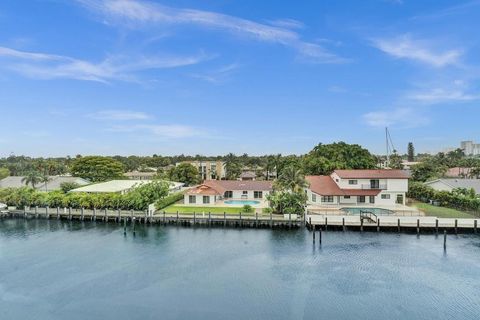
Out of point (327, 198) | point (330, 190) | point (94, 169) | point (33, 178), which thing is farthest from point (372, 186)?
point (94, 169)

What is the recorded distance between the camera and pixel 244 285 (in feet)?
91.4

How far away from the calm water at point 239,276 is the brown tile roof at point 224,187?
16453 millimetres

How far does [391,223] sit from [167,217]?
28012 millimetres

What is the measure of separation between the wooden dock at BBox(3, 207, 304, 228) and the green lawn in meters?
18.1

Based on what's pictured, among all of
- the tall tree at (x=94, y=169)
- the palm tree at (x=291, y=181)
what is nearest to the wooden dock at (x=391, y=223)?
the palm tree at (x=291, y=181)

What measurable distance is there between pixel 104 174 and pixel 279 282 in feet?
231

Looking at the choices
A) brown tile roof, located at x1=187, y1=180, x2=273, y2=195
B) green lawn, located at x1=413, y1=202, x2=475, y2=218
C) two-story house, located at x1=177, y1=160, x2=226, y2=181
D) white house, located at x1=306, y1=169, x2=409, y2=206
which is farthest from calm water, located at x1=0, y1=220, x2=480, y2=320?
two-story house, located at x1=177, y1=160, x2=226, y2=181

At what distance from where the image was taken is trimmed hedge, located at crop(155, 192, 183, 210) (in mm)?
54372

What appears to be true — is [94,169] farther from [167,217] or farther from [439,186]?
[439,186]

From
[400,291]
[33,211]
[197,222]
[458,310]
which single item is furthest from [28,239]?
[458,310]

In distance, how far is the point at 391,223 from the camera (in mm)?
43500

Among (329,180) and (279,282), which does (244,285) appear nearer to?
(279,282)

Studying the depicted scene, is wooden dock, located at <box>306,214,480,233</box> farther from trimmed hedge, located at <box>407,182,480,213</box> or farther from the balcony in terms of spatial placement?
the balcony

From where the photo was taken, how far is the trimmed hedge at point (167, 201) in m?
54.4
